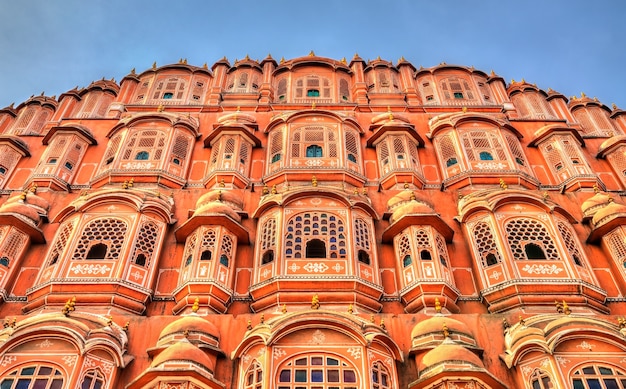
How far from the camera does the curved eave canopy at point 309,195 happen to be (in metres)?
19.4

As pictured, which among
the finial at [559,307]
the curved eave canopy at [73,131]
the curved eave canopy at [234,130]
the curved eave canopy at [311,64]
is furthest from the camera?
the curved eave canopy at [311,64]

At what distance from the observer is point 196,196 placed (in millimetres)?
21359

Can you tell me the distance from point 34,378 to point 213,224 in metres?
6.88

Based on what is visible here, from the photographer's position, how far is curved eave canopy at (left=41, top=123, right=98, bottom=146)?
957 inches

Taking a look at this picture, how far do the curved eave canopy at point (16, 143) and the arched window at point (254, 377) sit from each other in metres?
15.7

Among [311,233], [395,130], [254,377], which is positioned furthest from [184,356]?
[395,130]

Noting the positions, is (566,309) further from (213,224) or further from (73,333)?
(73,333)

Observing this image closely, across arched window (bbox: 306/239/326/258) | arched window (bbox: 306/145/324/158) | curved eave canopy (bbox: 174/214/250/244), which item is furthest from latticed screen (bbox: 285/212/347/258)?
arched window (bbox: 306/145/324/158)

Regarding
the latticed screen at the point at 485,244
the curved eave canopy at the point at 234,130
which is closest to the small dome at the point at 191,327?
the latticed screen at the point at 485,244

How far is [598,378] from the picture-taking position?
540 inches

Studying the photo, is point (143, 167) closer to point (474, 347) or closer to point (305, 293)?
point (305, 293)

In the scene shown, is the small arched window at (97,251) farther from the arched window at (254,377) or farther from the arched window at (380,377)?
the arched window at (380,377)

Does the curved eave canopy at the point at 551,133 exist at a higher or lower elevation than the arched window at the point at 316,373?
higher

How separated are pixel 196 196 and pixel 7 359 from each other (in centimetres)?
884
